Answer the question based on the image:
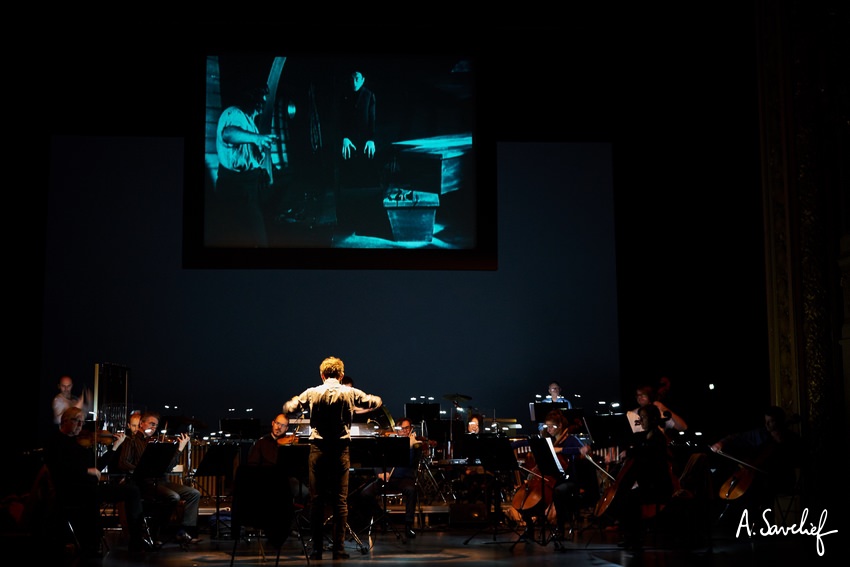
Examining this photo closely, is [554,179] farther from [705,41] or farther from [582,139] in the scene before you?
[705,41]

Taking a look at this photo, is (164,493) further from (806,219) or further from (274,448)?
(806,219)

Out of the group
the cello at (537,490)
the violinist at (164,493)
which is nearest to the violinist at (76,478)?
the violinist at (164,493)

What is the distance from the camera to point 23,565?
24.3 feet

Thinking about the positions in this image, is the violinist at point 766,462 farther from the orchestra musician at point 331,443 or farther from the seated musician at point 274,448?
the seated musician at point 274,448

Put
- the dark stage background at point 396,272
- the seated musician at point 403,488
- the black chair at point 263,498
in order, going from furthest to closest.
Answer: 1. the dark stage background at point 396,272
2. the seated musician at point 403,488
3. the black chair at point 263,498

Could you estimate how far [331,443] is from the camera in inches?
310

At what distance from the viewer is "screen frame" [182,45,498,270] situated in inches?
490

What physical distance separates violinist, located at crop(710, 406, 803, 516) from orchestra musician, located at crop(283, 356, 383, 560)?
129 inches

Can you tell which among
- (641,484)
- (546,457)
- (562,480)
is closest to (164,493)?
(546,457)

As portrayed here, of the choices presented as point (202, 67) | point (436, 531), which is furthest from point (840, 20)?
point (202, 67)

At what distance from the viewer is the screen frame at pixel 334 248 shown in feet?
40.8

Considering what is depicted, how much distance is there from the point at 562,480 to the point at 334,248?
5286 millimetres

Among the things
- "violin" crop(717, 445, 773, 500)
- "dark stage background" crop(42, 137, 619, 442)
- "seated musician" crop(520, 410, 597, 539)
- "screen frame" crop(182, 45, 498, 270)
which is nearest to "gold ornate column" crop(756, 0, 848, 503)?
"violin" crop(717, 445, 773, 500)

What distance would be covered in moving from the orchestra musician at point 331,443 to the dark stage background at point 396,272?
523 centimetres
